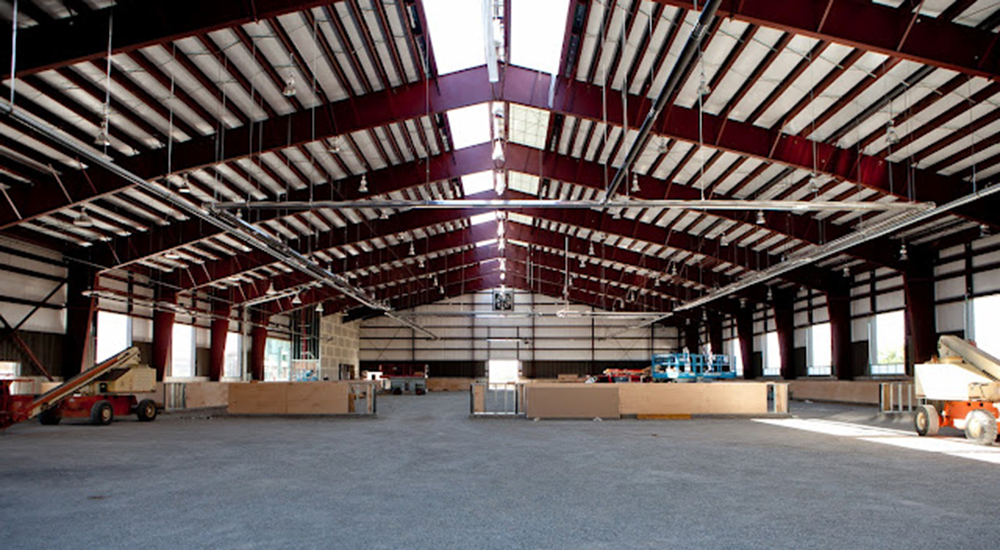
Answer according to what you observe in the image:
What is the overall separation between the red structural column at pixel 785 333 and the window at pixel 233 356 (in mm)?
35402

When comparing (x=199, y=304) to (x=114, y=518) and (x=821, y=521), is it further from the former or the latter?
(x=821, y=521)

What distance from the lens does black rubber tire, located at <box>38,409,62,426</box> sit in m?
23.7

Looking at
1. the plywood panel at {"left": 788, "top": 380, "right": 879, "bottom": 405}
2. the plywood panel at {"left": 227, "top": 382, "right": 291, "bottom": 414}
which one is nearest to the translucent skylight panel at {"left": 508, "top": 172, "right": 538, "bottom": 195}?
A: the plywood panel at {"left": 227, "top": 382, "right": 291, "bottom": 414}

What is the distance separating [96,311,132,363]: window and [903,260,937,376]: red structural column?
35840 millimetres

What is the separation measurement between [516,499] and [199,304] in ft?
120

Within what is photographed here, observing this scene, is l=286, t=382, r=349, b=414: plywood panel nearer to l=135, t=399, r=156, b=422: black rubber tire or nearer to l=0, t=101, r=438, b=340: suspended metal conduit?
l=135, t=399, r=156, b=422: black rubber tire

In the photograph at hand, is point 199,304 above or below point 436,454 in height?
above

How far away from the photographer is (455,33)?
1886cm

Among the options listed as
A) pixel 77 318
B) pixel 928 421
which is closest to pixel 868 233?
pixel 928 421

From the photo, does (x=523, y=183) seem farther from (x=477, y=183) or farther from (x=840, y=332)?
(x=840, y=332)

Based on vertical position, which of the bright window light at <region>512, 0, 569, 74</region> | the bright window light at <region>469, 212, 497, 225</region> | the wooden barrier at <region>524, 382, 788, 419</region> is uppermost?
the bright window light at <region>512, 0, 569, 74</region>

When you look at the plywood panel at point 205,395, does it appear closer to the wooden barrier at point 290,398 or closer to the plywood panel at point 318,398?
the wooden barrier at point 290,398

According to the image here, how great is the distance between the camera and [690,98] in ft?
68.0

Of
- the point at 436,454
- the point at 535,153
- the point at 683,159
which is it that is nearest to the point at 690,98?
the point at 683,159
